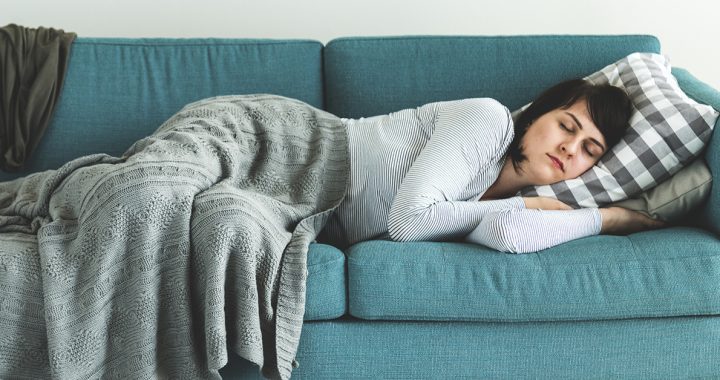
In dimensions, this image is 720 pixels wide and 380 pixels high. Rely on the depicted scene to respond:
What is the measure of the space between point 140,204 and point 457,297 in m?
0.67

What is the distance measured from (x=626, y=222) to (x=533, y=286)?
0.41 m

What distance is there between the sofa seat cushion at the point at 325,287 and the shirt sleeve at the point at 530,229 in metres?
0.33

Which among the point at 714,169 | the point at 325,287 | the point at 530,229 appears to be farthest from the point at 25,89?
the point at 714,169

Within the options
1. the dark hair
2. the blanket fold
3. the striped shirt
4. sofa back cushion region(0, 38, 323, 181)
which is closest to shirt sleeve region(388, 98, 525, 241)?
the striped shirt

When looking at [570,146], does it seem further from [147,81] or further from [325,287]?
[147,81]

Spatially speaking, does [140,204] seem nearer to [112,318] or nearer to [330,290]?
[112,318]

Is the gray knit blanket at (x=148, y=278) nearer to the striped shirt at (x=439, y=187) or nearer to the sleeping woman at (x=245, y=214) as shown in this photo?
the sleeping woman at (x=245, y=214)

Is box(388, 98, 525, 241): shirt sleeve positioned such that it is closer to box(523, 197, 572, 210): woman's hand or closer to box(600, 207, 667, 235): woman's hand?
box(523, 197, 572, 210): woman's hand

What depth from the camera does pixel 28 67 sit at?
226 cm

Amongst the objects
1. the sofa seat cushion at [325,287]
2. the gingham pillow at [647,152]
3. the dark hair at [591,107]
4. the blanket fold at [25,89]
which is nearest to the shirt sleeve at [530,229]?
the gingham pillow at [647,152]

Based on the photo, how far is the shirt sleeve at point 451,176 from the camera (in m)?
1.82

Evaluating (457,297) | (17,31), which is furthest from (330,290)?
(17,31)

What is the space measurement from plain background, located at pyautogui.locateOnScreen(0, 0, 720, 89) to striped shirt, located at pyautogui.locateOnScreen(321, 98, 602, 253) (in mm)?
752

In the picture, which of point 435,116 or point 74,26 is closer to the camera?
point 435,116
